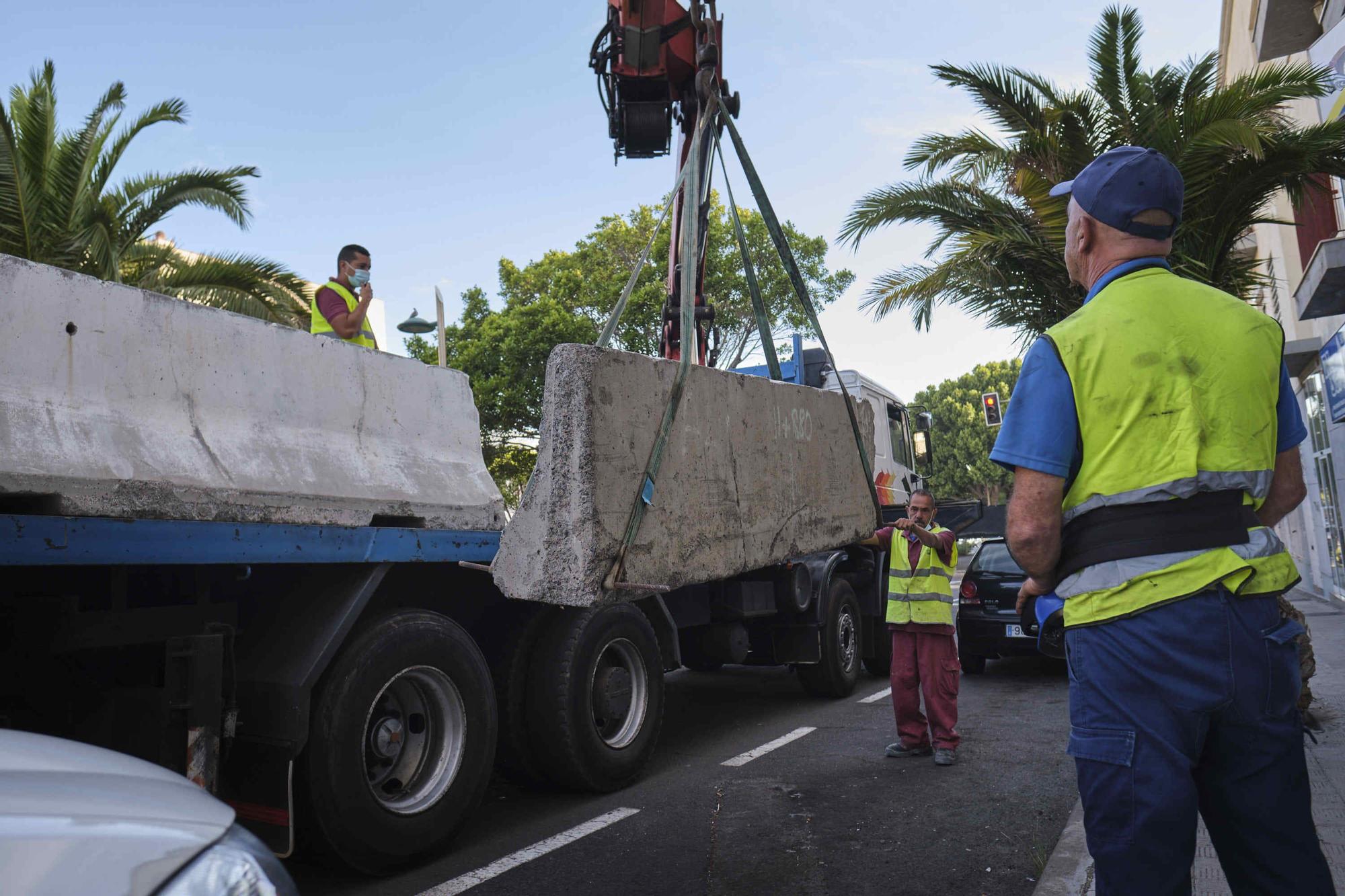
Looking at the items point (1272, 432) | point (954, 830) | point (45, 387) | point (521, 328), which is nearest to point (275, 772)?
point (45, 387)

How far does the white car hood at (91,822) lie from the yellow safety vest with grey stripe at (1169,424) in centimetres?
161

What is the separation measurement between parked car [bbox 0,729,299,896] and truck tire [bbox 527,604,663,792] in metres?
3.47

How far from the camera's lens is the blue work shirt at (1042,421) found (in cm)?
199

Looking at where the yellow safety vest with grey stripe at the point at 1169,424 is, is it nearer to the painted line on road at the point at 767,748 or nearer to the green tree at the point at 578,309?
the painted line on road at the point at 767,748

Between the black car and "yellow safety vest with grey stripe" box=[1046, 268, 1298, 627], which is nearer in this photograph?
"yellow safety vest with grey stripe" box=[1046, 268, 1298, 627]

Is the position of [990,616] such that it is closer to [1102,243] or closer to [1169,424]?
[1102,243]

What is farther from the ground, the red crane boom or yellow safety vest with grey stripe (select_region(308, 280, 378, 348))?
the red crane boom

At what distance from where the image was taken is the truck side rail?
2.99 m

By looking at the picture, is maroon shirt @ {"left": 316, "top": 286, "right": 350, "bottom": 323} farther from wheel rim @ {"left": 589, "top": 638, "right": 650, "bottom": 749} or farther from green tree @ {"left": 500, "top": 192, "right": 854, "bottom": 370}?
green tree @ {"left": 500, "top": 192, "right": 854, "bottom": 370}

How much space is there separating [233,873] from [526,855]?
3.22 meters

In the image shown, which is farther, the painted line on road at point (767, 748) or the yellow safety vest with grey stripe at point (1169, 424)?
the painted line on road at point (767, 748)

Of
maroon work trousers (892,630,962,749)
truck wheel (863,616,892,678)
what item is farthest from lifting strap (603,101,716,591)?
truck wheel (863,616,892,678)

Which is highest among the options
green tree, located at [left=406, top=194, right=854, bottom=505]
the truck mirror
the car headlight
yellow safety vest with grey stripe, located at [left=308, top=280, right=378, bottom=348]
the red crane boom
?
green tree, located at [left=406, top=194, right=854, bottom=505]

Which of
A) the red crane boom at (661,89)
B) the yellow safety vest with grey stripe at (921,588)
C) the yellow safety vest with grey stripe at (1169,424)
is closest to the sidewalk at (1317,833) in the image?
the yellow safety vest with grey stripe at (1169,424)
